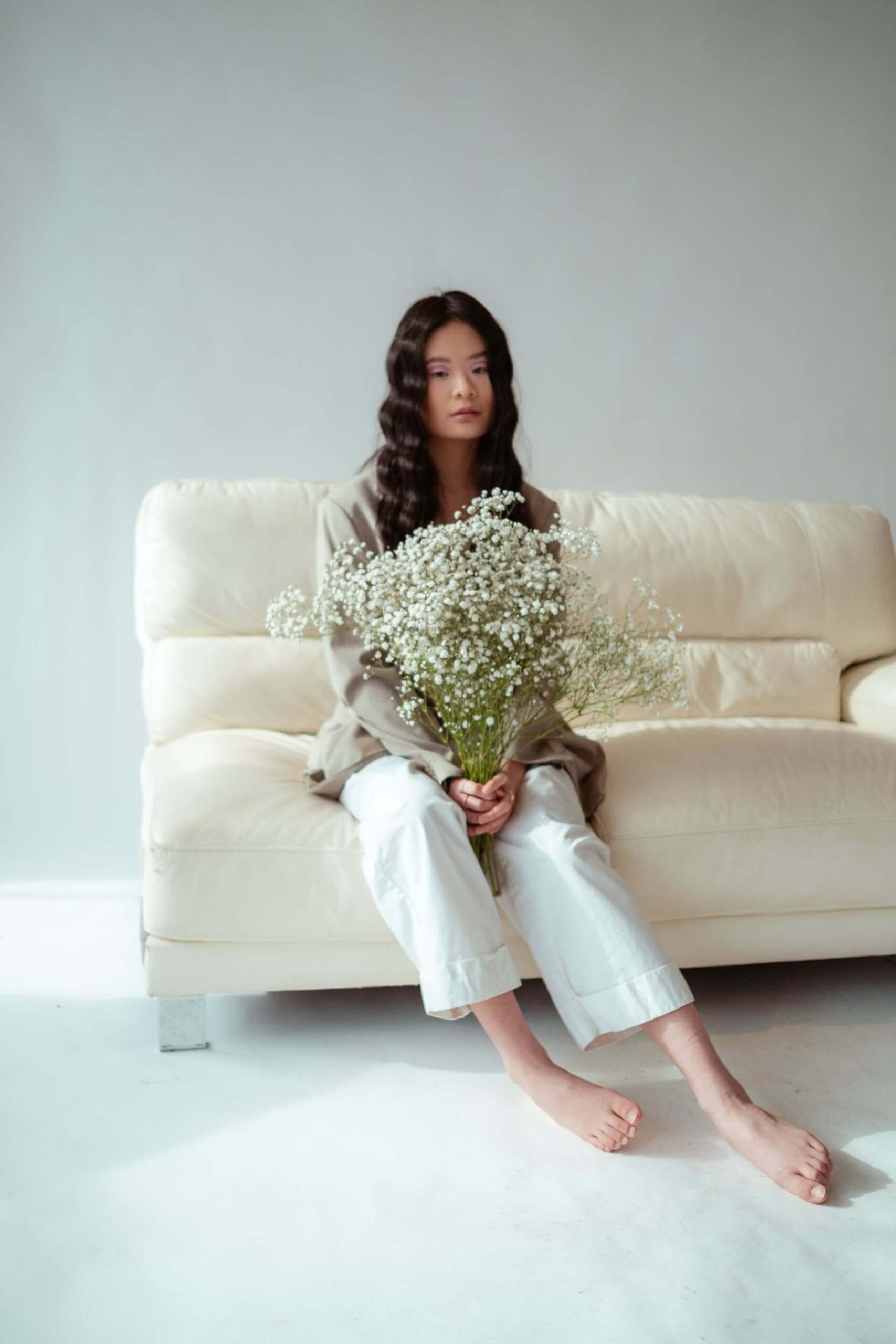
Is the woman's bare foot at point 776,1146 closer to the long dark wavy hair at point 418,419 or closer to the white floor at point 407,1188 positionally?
the white floor at point 407,1188

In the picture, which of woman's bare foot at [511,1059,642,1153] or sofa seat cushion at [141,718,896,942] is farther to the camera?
sofa seat cushion at [141,718,896,942]

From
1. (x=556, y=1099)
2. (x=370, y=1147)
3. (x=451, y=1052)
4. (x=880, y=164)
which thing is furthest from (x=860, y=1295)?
(x=880, y=164)

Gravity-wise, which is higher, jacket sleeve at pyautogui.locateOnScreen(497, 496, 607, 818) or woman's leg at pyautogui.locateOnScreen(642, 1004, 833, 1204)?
jacket sleeve at pyautogui.locateOnScreen(497, 496, 607, 818)

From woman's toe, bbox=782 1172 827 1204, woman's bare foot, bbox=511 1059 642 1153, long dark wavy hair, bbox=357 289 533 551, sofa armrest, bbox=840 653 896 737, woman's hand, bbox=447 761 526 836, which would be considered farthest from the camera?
sofa armrest, bbox=840 653 896 737

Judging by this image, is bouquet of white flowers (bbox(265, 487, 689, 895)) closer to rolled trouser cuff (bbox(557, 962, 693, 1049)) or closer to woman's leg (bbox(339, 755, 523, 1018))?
woman's leg (bbox(339, 755, 523, 1018))

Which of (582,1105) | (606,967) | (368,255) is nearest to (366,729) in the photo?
(606,967)

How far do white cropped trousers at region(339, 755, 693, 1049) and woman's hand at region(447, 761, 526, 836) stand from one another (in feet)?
0.07

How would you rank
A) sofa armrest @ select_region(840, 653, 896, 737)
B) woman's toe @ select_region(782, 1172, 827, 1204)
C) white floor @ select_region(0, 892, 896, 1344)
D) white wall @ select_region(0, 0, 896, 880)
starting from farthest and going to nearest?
white wall @ select_region(0, 0, 896, 880), sofa armrest @ select_region(840, 653, 896, 737), woman's toe @ select_region(782, 1172, 827, 1204), white floor @ select_region(0, 892, 896, 1344)

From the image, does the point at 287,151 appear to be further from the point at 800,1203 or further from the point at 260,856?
the point at 800,1203

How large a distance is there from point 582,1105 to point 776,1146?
25 cm

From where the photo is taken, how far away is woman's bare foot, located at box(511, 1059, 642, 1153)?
153 centimetres

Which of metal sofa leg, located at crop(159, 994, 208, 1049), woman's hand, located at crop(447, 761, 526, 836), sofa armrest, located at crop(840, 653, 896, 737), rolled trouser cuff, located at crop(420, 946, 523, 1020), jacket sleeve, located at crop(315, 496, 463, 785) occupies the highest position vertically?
jacket sleeve, located at crop(315, 496, 463, 785)

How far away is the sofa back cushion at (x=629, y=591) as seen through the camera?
2.40 m

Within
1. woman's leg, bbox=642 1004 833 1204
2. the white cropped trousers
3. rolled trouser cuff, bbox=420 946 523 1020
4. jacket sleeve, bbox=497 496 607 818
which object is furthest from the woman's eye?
woman's leg, bbox=642 1004 833 1204
